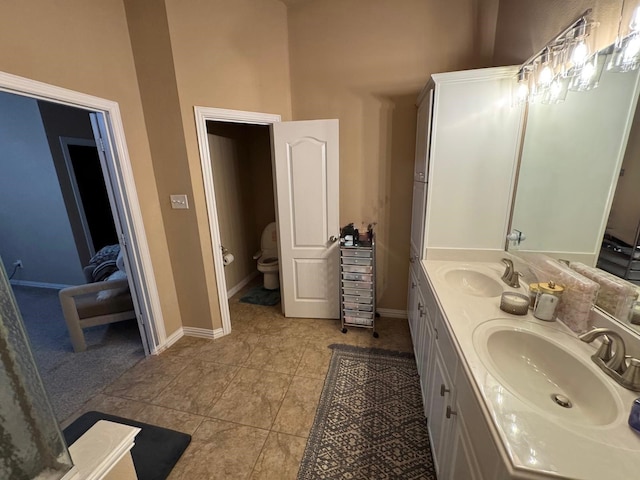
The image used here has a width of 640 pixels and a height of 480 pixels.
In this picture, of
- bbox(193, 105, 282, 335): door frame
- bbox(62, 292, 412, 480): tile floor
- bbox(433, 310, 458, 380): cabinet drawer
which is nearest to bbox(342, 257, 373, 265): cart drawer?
bbox(62, 292, 412, 480): tile floor

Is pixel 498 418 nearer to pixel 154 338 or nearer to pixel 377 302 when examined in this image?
pixel 377 302

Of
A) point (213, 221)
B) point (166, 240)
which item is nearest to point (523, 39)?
point (213, 221)

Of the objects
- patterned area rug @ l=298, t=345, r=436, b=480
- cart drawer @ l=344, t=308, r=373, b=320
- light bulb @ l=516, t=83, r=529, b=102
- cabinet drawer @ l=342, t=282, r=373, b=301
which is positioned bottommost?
patterned area rug @ l=298, t=345, r=436, b=480

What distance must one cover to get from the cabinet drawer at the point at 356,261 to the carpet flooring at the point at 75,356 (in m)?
2.00

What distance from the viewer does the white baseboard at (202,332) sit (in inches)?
103

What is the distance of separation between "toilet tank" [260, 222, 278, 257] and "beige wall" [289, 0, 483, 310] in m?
1.27

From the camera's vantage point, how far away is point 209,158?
91.1 inches

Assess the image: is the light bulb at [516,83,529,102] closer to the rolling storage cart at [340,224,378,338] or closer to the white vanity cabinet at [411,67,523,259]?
the white vanity cabinet at [411,67,523,259]

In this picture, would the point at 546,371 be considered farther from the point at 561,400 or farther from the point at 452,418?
the point at 452,418

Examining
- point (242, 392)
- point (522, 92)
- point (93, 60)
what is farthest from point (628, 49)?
point (93, 60)

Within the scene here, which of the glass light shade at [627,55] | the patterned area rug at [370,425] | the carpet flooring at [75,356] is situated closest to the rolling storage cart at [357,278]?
the patterned area rug at [370,425]

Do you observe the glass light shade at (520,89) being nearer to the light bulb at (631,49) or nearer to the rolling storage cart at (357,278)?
the light bulb at (631,49)

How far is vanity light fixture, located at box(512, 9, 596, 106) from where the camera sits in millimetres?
1199

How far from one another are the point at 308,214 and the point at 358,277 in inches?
30.2
